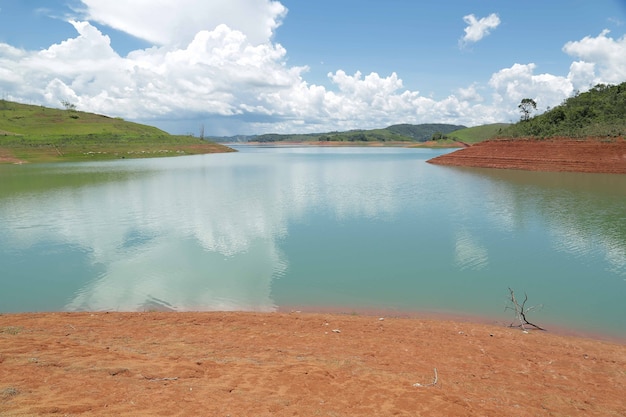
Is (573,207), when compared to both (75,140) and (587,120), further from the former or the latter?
(75,140)

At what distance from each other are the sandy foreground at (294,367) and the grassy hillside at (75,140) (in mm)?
90622

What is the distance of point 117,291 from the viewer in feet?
46.9

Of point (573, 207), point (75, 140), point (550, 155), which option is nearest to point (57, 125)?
point (75, 140)

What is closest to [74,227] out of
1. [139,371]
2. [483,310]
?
[139,371]

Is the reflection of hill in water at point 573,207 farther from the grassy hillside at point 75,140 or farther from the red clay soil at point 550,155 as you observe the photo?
the grassy hillside at point 75,140

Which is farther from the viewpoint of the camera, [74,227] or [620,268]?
[74,227]

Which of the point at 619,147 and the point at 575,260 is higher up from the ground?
the point at 619,147

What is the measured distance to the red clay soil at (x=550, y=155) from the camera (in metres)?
54.9


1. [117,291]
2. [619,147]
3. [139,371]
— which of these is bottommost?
[117,291]

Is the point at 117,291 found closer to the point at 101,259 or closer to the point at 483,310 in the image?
the point at 101,259

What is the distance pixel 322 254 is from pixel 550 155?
58.0m

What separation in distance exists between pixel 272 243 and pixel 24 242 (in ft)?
43.7

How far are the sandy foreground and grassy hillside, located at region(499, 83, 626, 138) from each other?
62946mm

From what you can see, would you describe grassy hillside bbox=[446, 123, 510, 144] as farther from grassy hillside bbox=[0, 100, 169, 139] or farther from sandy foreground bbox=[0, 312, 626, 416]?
sandy foreground bbox=[0, 312, 626, 416]
